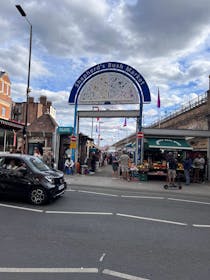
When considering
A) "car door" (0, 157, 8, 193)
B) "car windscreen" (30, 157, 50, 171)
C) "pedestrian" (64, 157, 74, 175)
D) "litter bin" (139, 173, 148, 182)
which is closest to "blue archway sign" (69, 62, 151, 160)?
"pedestrian" (64, 157, 74, 175)

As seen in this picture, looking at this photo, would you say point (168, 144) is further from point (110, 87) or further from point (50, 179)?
point (50, 179)

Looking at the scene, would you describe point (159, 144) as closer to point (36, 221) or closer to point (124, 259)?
point (36, 221)

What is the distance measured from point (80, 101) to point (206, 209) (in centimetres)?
1375

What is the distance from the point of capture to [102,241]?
5422 mm

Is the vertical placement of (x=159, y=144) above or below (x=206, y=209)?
above

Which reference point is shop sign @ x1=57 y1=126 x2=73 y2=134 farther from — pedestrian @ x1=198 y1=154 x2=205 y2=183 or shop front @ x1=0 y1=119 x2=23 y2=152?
pedestrian @ x1=198 y1=154 x2=205 y2=183

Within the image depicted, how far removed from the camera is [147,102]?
19.4 metres

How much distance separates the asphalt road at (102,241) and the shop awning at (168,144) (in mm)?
9927

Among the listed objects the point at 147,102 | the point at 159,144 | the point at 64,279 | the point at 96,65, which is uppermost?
the point at 96,65

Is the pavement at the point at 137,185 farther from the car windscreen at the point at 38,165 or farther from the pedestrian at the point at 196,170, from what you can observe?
the car windscreen at the point at 38,165

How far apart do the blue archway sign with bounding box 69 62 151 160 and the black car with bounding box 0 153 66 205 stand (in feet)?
36.9

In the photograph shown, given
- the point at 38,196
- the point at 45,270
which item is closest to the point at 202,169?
the point at 38,196

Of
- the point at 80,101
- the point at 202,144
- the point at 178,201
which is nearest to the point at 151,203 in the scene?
the point at 178,201

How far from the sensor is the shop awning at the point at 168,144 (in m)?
18.8
